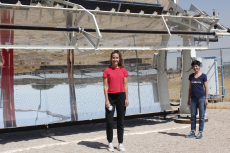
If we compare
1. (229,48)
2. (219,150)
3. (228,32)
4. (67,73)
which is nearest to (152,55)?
(228,32)

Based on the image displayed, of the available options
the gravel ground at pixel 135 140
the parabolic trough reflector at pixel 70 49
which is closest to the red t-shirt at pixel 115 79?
the parabolic trough reflector at pixel 70 49

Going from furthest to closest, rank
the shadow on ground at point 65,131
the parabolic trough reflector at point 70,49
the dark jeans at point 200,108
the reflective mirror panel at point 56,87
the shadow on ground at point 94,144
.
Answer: the shadow on ground at point 65,131 → the reflective mirror panel at point 56,87 → the dark jeans at point 200,108 → the parabolic trough reflector at point 70,49 → the shadow on ground at point 94,144

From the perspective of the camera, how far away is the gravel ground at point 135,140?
5.54 metres

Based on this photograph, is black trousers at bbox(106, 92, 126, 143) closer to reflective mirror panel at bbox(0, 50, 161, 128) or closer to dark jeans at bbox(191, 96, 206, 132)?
dark jeans at bbox(191, 96, 206, 132)

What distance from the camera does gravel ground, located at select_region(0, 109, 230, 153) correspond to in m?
5.54

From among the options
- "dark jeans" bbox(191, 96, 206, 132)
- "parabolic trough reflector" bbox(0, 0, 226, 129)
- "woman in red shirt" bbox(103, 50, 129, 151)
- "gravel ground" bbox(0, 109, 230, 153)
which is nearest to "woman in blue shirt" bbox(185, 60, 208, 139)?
"dark jeans" bbox(191, 96, 206, 132)

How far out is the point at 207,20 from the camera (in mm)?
7961

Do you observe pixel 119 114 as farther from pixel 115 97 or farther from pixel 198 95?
pixel 198 95

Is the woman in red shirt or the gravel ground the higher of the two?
the woman in red shirt

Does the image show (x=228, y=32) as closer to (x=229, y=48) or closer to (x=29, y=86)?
(x=29, y=86)

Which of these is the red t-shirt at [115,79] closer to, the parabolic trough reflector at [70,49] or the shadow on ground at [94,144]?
the parabolic trough reflector at [70,49]

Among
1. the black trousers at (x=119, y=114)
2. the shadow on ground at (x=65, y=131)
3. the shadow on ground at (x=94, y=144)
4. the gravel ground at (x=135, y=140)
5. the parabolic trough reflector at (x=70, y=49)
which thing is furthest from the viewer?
the shadow on ground at (x=65, y=131)

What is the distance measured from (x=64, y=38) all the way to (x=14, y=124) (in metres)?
2.36

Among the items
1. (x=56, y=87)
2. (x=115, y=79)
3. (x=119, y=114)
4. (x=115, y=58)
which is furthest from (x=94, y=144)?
(x=56, y=87)
